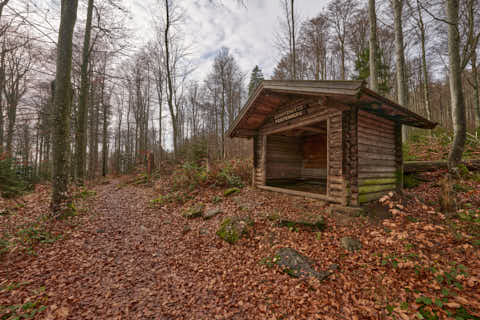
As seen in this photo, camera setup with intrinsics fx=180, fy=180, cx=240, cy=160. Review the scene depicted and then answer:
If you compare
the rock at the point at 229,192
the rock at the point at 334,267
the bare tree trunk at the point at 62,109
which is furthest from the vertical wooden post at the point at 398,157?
the bare tree trunk at the point at 62,109

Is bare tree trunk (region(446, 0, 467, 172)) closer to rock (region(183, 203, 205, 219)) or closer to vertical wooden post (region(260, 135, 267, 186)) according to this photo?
vertical wooden post (region(260, 135, 267, 186))

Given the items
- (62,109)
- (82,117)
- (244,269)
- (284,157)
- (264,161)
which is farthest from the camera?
(82,117)

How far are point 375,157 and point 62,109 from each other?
9998 mm

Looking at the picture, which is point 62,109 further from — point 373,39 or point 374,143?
point 373,39

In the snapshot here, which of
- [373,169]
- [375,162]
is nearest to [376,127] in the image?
[375,162]

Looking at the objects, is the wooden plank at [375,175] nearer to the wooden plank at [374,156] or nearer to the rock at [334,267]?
the wooden plank at [374,156]

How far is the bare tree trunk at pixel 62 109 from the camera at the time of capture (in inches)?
217

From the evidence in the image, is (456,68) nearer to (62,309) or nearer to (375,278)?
(375,278)

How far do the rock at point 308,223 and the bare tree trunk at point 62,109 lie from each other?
6724 mm

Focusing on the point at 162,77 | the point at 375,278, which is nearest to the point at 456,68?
the point at 375,278

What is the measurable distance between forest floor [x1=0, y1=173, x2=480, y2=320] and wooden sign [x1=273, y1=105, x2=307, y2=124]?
123 inches

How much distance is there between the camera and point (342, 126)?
5.21 meters

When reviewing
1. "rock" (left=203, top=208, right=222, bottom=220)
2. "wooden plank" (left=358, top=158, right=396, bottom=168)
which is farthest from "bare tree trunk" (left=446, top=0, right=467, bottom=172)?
"rock" (left=203, top=208, right=222, bottom=220)

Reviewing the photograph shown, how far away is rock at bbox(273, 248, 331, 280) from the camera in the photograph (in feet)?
11.0
